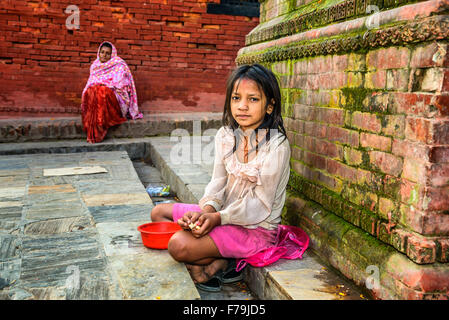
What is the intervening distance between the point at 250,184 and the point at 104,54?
5.19 meters

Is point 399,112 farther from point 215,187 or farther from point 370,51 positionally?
point 215,187

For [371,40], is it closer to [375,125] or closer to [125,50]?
[375,125]

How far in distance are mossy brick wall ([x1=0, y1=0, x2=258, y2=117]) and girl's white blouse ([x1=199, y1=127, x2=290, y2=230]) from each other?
541cm

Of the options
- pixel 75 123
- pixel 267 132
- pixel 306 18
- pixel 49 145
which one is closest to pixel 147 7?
pixel 75 123

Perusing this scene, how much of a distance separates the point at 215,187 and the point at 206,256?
1.38 ft

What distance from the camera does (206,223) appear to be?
214cm

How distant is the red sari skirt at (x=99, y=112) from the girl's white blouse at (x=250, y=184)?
407 cm

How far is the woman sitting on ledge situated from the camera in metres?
6.11

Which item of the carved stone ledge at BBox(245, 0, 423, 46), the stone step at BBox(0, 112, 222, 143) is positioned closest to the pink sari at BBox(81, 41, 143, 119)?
the stone step at BBox(0, 112, 222, 143)

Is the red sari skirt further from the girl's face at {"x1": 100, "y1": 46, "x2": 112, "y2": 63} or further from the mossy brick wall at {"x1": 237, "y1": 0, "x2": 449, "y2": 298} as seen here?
the mossy brick wall at {"x1": 237, "y1": 0, "x2": 449, "y2": 298}

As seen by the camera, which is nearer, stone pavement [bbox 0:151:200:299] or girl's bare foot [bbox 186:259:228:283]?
stone pavement [bbox 0:151:200:299]

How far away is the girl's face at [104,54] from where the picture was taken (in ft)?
22.0

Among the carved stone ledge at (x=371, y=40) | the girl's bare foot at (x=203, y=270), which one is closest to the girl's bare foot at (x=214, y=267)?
the girl's bare foot at (x=203, y=270)
